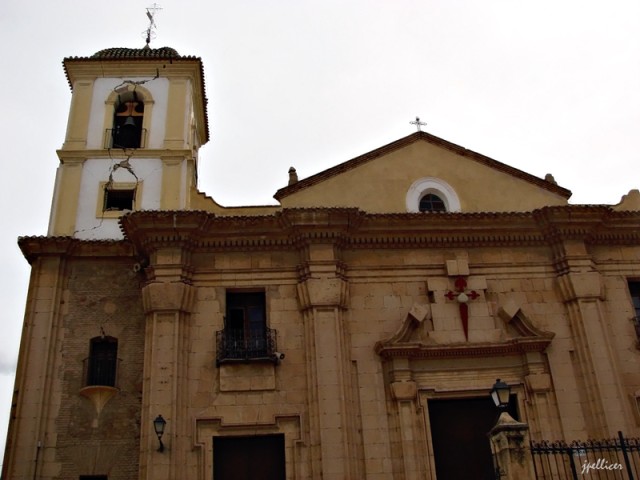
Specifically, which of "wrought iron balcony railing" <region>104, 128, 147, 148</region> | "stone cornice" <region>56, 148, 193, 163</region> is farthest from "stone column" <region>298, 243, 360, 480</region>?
"wrought iron balcony railing" <region>104, 128, 147, 148</region>

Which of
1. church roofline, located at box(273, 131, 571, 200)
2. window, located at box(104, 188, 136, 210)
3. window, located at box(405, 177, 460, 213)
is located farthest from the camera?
window, located at box(104, 188, 136, 210)

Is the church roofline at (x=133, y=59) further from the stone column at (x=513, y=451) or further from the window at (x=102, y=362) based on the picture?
the stone column at (x=513, y=451)

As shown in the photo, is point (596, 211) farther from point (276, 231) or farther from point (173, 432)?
point (173, 432)

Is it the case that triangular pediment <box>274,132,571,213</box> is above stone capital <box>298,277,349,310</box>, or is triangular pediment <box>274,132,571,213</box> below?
above

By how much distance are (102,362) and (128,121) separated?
25.2 feet

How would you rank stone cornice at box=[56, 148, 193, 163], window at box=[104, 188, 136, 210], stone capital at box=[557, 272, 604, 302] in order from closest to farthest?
1. stone capital at box=[557, 272, 604, 302]
2. window at box=[104, 188, 136, 210]
3. stone cornice at box=[56, 148, 193, 163]

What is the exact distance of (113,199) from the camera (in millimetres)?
19125

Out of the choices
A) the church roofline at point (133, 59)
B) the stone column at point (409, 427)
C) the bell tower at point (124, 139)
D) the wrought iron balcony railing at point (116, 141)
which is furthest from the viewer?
the church roofline at point (133, 59)

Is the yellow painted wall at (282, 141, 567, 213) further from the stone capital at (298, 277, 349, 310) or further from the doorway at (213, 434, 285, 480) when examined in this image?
the doorway at (213, 434, 285, 480)

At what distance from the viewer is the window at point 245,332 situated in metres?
15.3

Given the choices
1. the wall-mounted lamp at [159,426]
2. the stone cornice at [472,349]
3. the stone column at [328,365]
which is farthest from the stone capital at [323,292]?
the wall-mounted lamp at [159,426]

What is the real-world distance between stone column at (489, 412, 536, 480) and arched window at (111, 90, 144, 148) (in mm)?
13917

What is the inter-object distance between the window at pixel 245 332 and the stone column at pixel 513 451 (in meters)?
6.04

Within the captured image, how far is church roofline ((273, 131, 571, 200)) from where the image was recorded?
17469 millimetres
